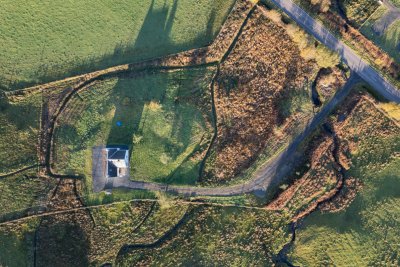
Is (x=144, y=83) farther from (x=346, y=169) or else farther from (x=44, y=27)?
(x=346, y=169)

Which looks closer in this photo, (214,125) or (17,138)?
(17,138)

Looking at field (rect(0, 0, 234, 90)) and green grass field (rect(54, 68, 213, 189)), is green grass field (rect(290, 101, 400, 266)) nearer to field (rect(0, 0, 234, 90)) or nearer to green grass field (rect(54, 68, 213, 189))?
green grass field (rect(54, 68, 213, 189))

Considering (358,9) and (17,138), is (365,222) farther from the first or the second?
(17,138)

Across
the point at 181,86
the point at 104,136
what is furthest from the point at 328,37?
the point at 104,136

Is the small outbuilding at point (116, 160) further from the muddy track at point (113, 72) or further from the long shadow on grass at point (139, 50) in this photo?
the long shadow on grass at point (139, 50)

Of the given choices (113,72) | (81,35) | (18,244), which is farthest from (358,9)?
(18,244)

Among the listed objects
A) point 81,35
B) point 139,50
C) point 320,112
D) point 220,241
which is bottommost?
point 220,241

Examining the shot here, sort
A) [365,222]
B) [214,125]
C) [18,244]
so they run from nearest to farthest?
[18,244], [214,125], [365,222]
